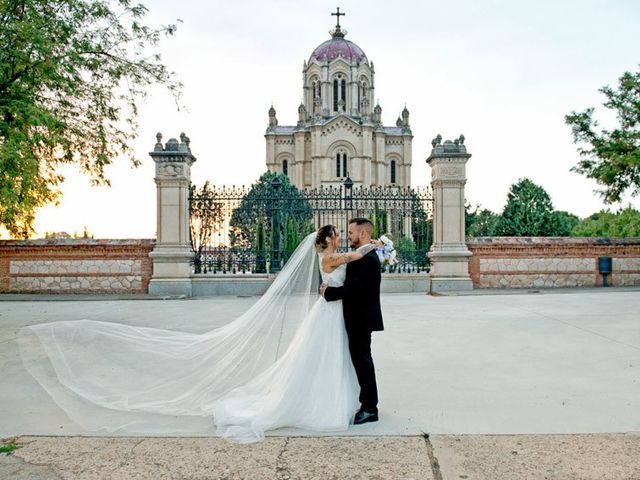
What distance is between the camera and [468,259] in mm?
15148

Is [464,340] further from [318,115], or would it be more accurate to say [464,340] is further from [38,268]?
[318,115]

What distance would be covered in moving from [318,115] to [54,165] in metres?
52.4

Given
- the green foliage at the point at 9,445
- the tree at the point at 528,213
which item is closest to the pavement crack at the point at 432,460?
the green foliage at the point at 9,445

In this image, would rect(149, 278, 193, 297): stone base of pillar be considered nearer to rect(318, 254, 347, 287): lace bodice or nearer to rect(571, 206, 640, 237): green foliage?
rect(318, 254, 347, 287): lace bodice

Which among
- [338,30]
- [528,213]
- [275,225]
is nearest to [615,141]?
[528,213]

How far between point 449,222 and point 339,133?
46.3 metres

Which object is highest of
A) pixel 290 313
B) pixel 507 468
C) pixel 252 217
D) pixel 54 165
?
pixel 54 165

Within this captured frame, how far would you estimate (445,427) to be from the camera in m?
4.09

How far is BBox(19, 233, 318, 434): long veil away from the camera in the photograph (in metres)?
4.45

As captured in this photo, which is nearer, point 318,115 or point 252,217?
point 252,217

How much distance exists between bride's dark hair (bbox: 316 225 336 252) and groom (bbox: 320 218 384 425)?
0.19 m

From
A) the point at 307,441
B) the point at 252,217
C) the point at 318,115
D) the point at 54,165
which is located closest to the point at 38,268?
the point at 54,165

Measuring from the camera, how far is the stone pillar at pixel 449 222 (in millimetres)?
14891

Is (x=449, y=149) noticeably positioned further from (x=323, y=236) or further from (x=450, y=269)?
(x=323, y=236)
